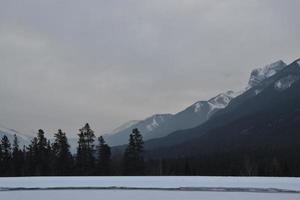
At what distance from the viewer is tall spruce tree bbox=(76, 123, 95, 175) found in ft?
213

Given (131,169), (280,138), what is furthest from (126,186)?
(280,138)

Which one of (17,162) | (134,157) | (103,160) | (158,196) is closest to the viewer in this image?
(158,196)

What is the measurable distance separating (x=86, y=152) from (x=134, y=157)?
21.2 ft

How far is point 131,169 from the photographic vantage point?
63312 mm

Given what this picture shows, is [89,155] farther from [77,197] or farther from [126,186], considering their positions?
[77,197]

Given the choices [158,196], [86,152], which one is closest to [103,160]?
[86,152]

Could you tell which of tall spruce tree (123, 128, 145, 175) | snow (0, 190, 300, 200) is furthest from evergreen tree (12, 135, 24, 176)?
snow (0, 190, 300, 200)

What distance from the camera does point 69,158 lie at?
217 ft

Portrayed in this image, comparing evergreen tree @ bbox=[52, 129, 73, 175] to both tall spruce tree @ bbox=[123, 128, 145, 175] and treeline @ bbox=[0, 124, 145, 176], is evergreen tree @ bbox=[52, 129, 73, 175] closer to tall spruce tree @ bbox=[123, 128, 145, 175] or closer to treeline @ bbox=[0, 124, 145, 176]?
treeline @ bbox=[0, 124, 145, 176]

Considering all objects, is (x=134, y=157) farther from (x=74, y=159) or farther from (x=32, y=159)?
(x=32, y=159)

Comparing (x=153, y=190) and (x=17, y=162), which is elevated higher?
(x=17, y=162)

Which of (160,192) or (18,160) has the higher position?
(18,160)

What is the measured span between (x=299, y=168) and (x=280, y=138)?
10109 cm

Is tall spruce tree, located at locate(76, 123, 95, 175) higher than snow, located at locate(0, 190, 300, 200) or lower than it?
higher
